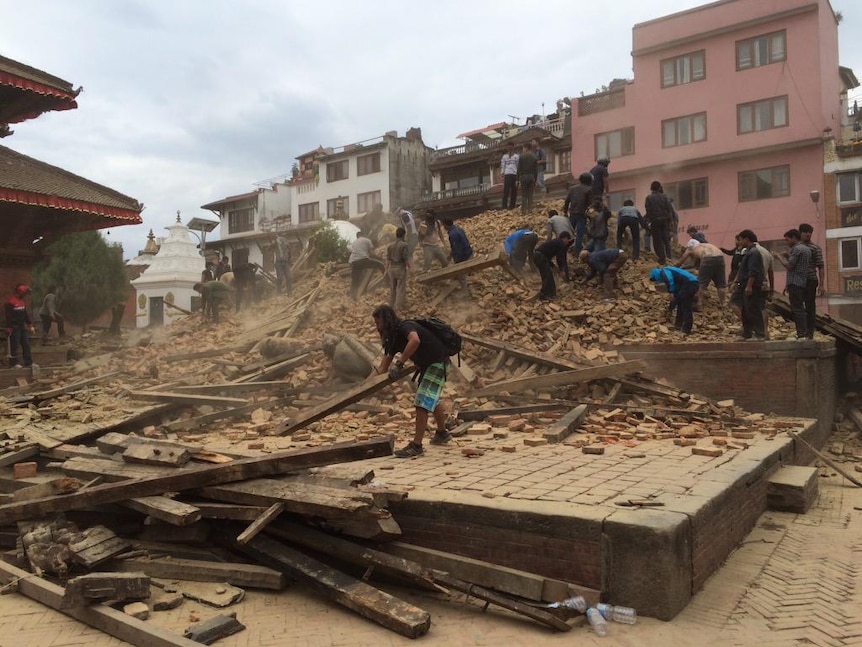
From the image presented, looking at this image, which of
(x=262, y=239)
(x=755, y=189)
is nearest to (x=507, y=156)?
(x=755, y=189)

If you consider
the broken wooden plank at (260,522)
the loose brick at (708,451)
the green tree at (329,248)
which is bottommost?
the broken wooden plank at (260,522)

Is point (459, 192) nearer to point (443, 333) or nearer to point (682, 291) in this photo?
point (682, 291)

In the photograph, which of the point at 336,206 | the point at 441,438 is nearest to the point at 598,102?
the point at 336,206

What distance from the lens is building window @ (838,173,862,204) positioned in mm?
25656

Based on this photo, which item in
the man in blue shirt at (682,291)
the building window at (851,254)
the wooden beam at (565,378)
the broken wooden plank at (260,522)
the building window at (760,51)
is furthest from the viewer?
the building window at (760,51)

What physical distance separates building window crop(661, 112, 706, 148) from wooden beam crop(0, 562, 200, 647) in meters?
30.4

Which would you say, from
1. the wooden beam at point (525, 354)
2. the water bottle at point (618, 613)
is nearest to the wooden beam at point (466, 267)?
the wooden beam at point (525, 354)

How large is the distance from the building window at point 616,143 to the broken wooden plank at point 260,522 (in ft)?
97.3

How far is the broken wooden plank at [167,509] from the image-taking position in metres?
4.97

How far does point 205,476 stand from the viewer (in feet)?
17.3

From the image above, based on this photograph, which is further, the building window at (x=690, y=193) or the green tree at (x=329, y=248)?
the building window at (x=690, y=193)

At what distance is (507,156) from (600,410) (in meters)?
11.0

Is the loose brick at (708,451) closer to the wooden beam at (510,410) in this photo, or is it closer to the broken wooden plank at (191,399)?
the wooden beam at (510,410)

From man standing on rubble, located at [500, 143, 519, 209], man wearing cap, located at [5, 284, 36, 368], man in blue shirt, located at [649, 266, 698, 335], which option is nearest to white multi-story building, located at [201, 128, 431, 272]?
man standing on rubble, located at [500, 143, 519, 209]
